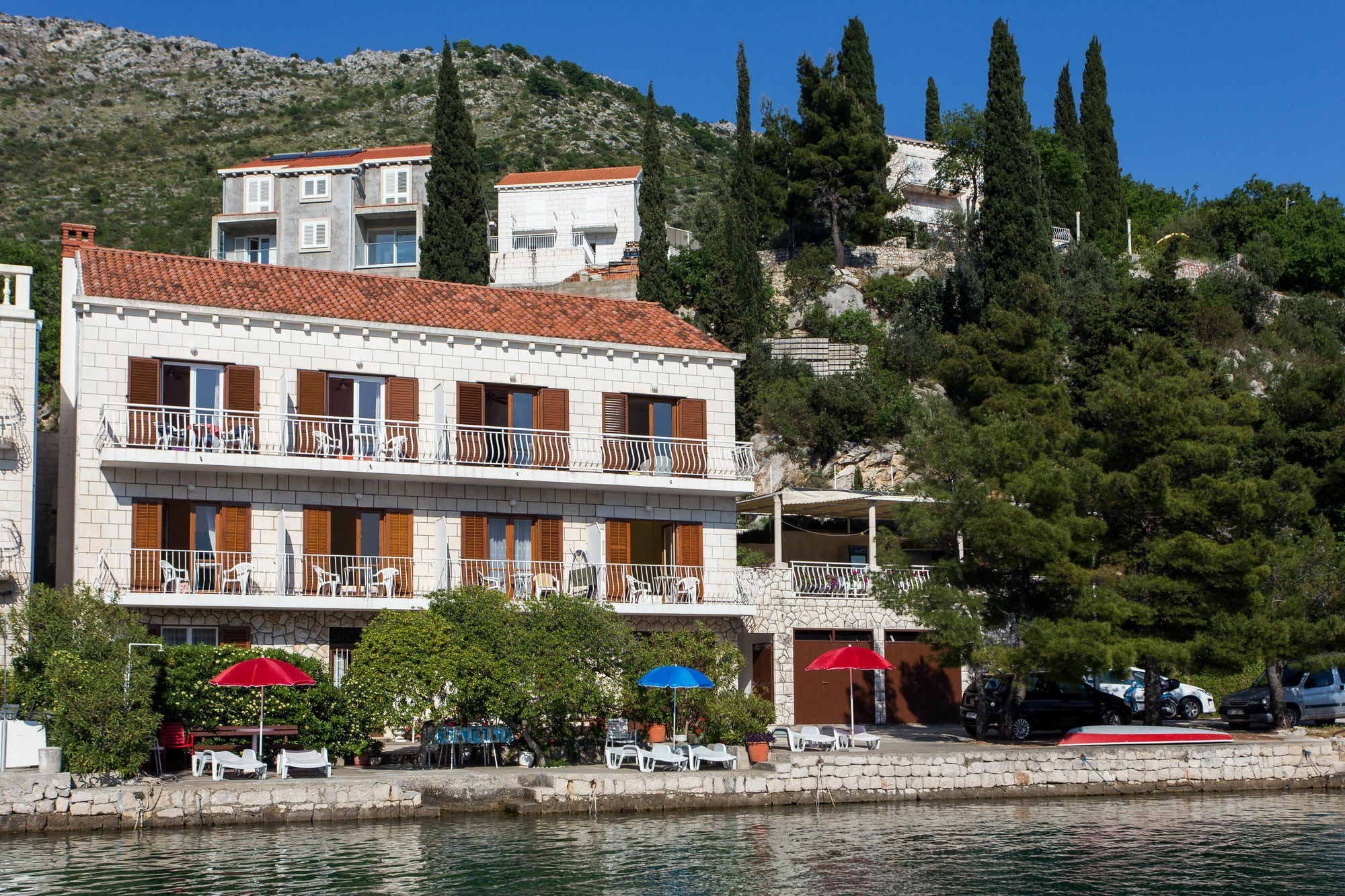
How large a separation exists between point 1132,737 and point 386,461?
16.2 metres

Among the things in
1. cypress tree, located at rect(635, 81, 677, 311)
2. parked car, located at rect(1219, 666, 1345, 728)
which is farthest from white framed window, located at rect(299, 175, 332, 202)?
parked car, located at rect(1219, 666, 1345, 728)

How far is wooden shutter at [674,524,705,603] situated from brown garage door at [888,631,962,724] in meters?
5.85

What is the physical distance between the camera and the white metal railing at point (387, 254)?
52.8 metres

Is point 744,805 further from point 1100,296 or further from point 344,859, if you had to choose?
point 1100,296

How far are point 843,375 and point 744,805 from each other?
28238 mm

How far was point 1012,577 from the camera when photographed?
2789 cm

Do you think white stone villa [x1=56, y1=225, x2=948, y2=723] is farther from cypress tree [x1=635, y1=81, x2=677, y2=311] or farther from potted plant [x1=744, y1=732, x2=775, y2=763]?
cypress tree [x1=635, y1=81, x2=677, y2=311]

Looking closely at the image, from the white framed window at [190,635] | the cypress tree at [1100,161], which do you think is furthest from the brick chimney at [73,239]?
the cypress tree at [1100,161]

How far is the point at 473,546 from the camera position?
2862cm

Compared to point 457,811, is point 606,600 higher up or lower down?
higher up

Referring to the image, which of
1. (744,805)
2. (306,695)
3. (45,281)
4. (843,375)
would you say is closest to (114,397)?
(306,695)

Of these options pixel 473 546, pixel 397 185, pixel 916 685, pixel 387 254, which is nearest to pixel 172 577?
pixel 473 546

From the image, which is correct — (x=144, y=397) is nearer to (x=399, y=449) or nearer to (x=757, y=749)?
(x=399, y=449)

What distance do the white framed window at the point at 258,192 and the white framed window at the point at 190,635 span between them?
3298cm
